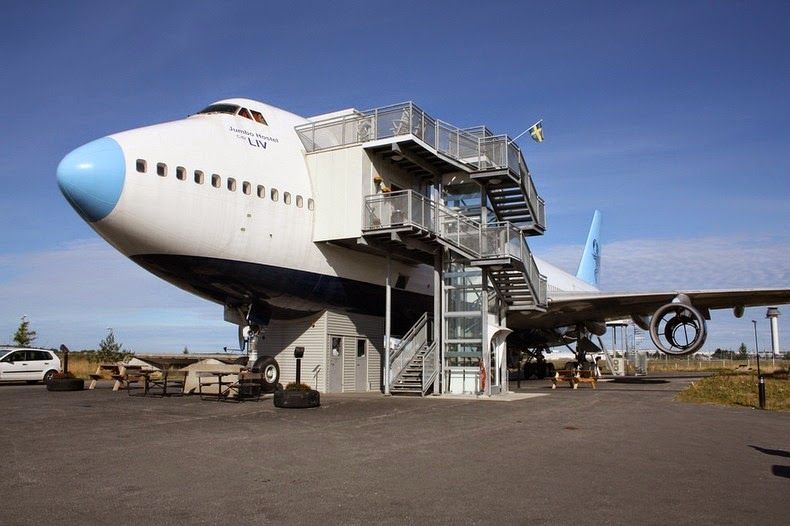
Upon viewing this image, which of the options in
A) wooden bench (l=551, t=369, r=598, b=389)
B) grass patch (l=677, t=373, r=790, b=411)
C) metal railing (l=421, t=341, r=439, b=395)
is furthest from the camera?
wooden bench (l=551, t=369, r=598, b=389)

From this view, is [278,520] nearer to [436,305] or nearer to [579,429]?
[579,429]

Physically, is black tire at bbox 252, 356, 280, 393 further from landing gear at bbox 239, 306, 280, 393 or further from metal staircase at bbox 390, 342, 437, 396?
metal staircase at bbox 390, 342, 437, 396

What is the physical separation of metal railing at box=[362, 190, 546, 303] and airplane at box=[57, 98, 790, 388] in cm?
198

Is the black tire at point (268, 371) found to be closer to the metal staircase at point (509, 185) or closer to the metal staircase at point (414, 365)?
the metal staircase at point (414, 365)

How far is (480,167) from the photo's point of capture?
22859 mm

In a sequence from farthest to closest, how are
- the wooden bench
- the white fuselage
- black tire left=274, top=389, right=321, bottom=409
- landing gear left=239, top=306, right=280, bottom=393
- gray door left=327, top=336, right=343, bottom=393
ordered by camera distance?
the wooden bench, gray door left=327, top=336, right=343, bottom=393, landing gear left=239, top=306, right=280, bottom=393, black tire left=274, top=389, right=321, bottom=409, the white fuselage

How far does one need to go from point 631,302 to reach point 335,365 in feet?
43.3

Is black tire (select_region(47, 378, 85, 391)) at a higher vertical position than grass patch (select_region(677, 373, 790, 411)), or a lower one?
higher

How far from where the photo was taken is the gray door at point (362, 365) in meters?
24.6

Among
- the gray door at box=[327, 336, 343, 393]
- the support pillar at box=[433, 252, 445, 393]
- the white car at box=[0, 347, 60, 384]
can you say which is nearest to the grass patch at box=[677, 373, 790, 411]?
the support pillar at box=[433, 252, 445, 393]

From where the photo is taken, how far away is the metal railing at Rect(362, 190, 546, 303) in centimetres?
2114

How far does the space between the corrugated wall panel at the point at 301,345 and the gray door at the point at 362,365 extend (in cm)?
208

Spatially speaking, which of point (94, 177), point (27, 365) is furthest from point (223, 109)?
point (27, 365)

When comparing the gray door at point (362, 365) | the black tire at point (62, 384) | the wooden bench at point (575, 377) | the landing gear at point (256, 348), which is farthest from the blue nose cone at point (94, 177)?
the wooden bench at point (575, 377)
